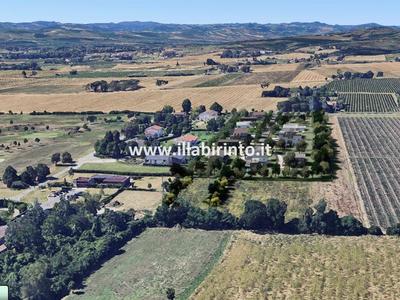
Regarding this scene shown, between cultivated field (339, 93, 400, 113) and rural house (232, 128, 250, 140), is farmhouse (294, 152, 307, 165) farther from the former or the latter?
cultivated field (339, 93, 400, 113)

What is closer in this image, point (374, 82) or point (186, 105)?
point (186, 105)

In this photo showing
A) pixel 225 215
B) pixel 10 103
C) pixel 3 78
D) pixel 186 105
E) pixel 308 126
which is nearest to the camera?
pixel 225 215

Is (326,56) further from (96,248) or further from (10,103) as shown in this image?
(96,248)

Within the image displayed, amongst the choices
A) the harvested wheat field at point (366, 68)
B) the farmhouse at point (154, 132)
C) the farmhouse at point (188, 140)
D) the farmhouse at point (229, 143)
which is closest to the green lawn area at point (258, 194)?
the farmhouse at point (229, 143)

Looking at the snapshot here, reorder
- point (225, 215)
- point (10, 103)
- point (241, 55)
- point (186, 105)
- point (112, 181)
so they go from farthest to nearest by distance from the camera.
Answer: point (241, 55) < point (10, 103) < point (186, 105) < point (112, 181) < point (225, 215)

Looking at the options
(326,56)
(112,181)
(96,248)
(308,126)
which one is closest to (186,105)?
(308,126)

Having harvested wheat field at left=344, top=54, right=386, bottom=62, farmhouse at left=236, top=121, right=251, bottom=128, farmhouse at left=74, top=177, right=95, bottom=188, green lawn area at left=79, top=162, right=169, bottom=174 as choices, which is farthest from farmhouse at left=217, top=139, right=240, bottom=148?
harvested wheat field at left=344, top=54, right=386, bottom=62
